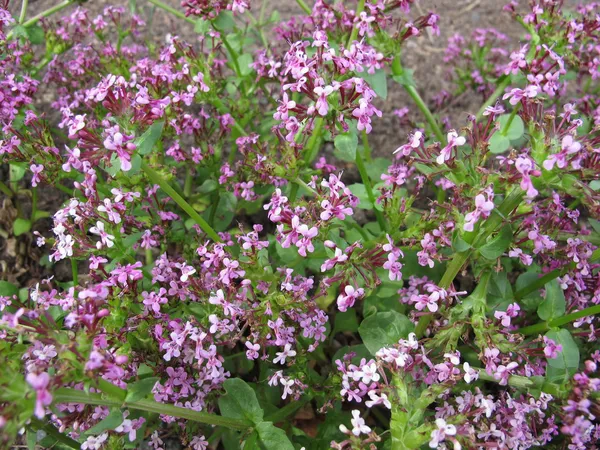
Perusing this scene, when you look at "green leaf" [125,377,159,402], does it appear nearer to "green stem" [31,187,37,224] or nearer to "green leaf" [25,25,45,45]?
"green stem" [31,187,37,224]

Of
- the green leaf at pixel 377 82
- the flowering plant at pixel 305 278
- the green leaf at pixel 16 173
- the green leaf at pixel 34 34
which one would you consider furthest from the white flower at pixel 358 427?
the green leaf at pixel 34 34

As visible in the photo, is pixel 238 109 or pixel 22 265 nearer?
pixel 238 109

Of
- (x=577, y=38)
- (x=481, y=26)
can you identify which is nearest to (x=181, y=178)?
(x=577, y=38)

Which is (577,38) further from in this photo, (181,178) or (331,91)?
(181,178)

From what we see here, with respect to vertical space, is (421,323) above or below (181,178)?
below

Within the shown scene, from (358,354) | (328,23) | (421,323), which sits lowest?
(358,354)

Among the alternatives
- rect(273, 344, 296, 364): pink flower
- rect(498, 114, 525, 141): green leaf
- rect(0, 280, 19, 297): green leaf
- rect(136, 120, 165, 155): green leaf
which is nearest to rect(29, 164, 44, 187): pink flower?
rect(0, 280, 19, 297): green leaf

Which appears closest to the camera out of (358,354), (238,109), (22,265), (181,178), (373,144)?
(358,354)
